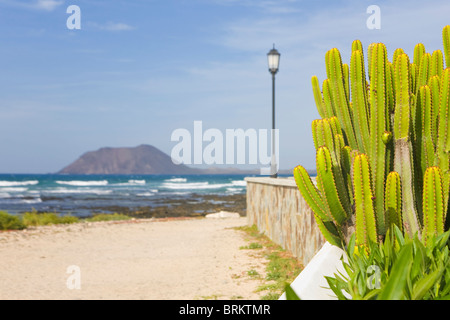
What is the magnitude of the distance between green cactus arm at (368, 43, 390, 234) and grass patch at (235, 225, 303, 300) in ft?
5.99

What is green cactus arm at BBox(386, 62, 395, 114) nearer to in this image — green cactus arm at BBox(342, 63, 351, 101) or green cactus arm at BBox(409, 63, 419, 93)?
green cactus arm at BBox(409, 63, 419, 93)

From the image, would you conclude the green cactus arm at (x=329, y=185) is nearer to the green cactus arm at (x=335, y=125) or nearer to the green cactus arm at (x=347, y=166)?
the green cactus arm at (x=347, y=166)

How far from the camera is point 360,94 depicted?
15.6ft

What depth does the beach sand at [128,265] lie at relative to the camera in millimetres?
7078

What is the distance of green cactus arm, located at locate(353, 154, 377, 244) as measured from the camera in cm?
403

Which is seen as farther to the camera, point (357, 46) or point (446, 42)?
point (446, 42)

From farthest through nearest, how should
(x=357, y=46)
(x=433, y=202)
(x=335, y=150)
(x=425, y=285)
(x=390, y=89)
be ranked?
(x=357, y=46) → (x=335, y=150) → (x=390, y=89) → (x=433, y=202) → (x=425, y=285)

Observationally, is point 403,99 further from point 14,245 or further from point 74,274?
point 14,245

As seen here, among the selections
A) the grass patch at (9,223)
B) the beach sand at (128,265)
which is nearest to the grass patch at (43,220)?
the grass patch at (9,223)

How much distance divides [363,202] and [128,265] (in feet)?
20.7

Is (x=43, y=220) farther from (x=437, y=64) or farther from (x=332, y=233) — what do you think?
(x=437, y=64)

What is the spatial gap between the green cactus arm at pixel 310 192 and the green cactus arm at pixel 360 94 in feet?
2.34

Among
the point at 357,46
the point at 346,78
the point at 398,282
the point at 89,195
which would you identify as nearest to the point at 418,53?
the point at 357,46

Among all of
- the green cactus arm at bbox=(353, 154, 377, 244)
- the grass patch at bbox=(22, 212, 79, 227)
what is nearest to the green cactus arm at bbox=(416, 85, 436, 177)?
the green cactus arm at bbox=(353, 154, 377, 244)
